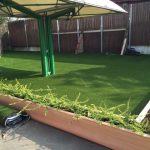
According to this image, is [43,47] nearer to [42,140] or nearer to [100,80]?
[100,80]

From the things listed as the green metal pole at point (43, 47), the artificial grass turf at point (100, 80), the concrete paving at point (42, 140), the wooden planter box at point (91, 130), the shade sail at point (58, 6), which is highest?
the shade sail at point (58, 6)

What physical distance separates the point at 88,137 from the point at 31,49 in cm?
1547

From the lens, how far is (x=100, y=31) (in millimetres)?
15008

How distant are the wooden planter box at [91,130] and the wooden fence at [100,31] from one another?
30.2ft

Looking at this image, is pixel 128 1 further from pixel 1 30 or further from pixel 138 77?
pixel 1 30

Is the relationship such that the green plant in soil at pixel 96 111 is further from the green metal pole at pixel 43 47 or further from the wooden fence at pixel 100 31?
the wooden fence at pixel 100 31

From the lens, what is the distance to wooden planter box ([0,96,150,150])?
156 inches

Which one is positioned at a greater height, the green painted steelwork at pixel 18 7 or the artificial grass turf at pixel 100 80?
the green painted steelwork at pixel 18 7

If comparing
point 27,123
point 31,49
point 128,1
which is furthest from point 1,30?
point 27,123

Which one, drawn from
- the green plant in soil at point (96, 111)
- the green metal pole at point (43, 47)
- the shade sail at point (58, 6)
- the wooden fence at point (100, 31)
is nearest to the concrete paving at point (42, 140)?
the green plant in soil at point (96, 111)

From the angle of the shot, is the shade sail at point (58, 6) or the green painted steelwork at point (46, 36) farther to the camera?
the green painted steelwork at point (46, 36)

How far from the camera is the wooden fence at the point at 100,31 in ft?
44.0

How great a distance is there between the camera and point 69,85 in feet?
25.6

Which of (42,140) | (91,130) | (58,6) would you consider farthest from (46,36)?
(91,130)
